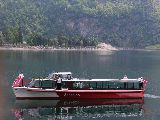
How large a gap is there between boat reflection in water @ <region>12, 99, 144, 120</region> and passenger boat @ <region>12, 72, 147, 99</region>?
1.37 m

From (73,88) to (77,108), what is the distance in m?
8.51


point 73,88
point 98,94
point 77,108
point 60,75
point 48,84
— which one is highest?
point 60,75

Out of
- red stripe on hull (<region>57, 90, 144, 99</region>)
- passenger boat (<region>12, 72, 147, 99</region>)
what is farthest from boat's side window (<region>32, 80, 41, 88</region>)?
red stripe on hull (<region>57, 90, 144, 99</region>)

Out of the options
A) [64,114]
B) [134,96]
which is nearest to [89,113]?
[64,114]

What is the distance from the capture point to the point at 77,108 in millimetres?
93312

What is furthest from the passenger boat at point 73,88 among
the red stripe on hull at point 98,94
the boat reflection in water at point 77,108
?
the boat reflection in water at point 77,108

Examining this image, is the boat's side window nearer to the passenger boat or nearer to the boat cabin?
the passenger boat

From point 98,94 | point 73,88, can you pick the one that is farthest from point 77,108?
point 98,94

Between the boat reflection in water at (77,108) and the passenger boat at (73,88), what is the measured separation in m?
1.37

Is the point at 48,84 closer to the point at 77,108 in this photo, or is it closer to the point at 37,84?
the point at 37,84

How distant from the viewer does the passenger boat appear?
323 feet

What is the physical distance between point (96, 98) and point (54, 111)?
15782 millimetres

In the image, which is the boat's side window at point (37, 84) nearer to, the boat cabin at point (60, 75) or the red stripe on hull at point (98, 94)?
the red stripe on hull at point (98, 94)

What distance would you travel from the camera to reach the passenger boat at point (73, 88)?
98375mm
